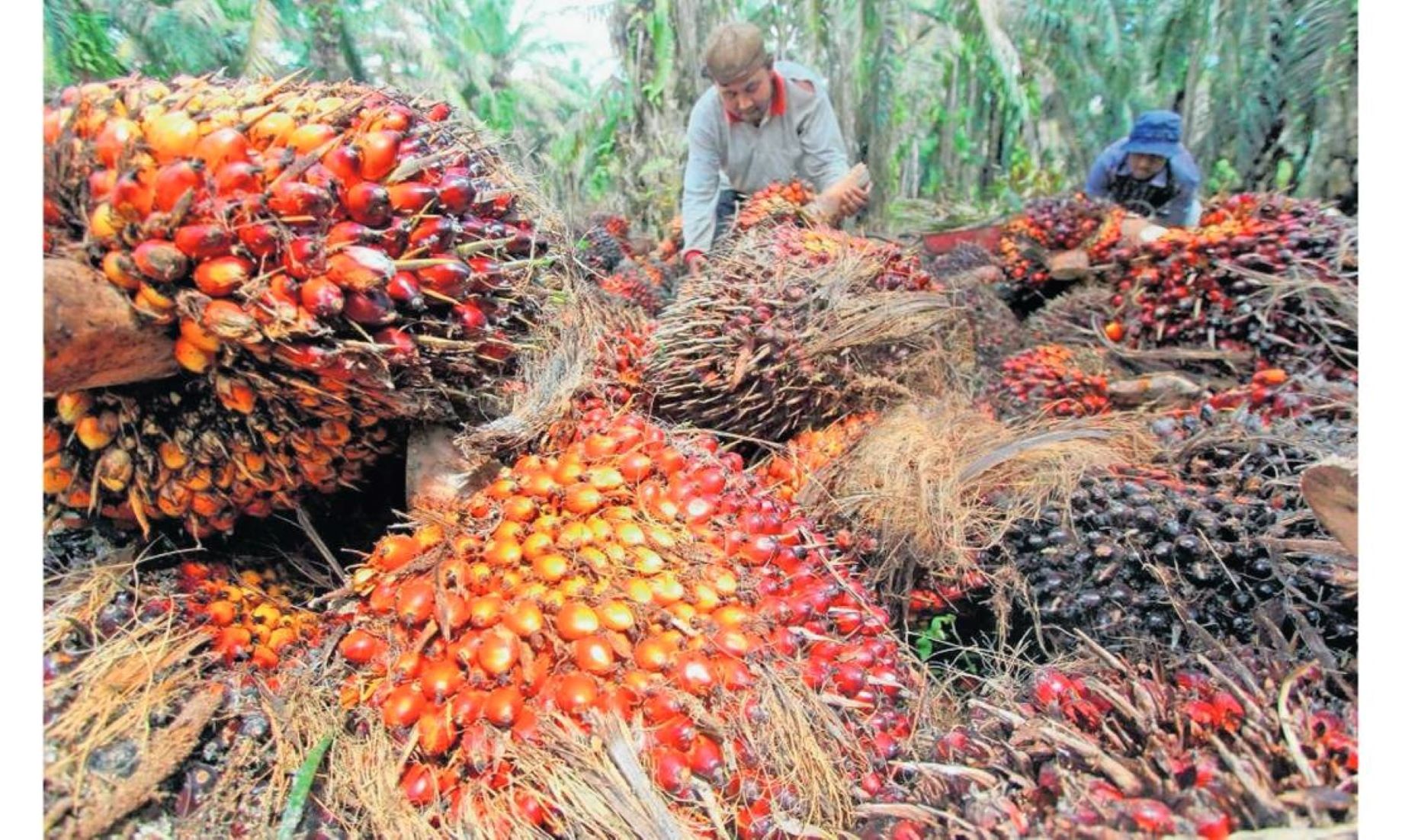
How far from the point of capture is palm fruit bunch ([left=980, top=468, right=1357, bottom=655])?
133 cm

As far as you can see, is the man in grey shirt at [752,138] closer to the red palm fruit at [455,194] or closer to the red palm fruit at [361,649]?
the red palm fruit at [455,194]

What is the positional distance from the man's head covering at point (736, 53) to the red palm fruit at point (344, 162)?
8.64 ft

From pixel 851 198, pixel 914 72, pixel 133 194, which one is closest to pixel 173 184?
pixel 133 194

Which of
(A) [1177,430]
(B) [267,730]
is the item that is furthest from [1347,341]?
(B) [267,730]

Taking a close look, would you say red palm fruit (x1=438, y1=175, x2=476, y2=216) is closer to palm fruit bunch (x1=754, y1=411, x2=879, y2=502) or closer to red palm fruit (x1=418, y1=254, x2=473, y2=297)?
red palm fruit (x1=418, y1=254, x2=473, y2=297)

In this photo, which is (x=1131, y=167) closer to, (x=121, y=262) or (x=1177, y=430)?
(x=1177, y=430)

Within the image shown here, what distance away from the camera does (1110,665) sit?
1.21m

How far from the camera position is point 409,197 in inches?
44.0

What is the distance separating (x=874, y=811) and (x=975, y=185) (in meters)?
15.2

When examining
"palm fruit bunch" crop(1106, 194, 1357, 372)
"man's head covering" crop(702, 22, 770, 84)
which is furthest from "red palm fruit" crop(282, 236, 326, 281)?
"man's head covering" crop(702, 22, 770, 84)

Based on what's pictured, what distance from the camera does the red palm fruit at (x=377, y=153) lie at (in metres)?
1.10

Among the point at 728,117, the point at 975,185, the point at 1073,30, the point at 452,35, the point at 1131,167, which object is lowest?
the point at 975,185

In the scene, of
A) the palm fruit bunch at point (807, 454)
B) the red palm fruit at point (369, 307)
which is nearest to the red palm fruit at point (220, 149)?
the red palm fruit at point (369, 307)

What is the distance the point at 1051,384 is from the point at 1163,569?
1451 mm
